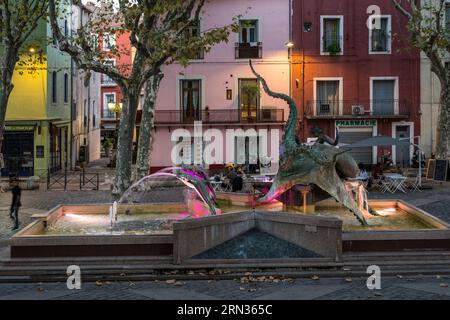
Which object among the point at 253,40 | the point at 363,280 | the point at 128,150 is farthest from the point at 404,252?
the point at 253,40

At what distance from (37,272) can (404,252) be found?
7.27 meters

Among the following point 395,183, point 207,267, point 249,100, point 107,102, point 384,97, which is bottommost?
point 207,267

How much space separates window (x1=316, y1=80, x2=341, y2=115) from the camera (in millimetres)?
35969

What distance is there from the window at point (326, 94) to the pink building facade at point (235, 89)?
5.78 feet

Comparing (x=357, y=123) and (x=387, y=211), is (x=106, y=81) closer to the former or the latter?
(x=357, y=123)

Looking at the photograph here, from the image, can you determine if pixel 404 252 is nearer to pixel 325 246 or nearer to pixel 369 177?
pixel 325 246

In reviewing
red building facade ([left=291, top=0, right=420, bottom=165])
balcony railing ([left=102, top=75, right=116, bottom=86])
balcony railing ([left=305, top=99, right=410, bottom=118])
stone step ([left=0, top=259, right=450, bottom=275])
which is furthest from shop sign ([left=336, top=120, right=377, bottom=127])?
balcony railing ([left=102, top=75, right=116, bottom=86])

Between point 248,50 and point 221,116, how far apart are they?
4004mm

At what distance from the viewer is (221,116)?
118 feet

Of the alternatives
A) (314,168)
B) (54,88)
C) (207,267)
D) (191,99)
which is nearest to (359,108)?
(191,99)

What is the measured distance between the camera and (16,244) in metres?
13.0

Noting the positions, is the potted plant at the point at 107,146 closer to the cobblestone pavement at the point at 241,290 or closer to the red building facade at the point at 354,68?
the red building facade at the point at 354,68

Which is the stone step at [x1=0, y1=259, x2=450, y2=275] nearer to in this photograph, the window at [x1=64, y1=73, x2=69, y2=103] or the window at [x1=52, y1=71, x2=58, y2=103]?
the window at [x1=52, y1=71, x2=58, y2=103]

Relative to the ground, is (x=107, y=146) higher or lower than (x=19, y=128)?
lower
